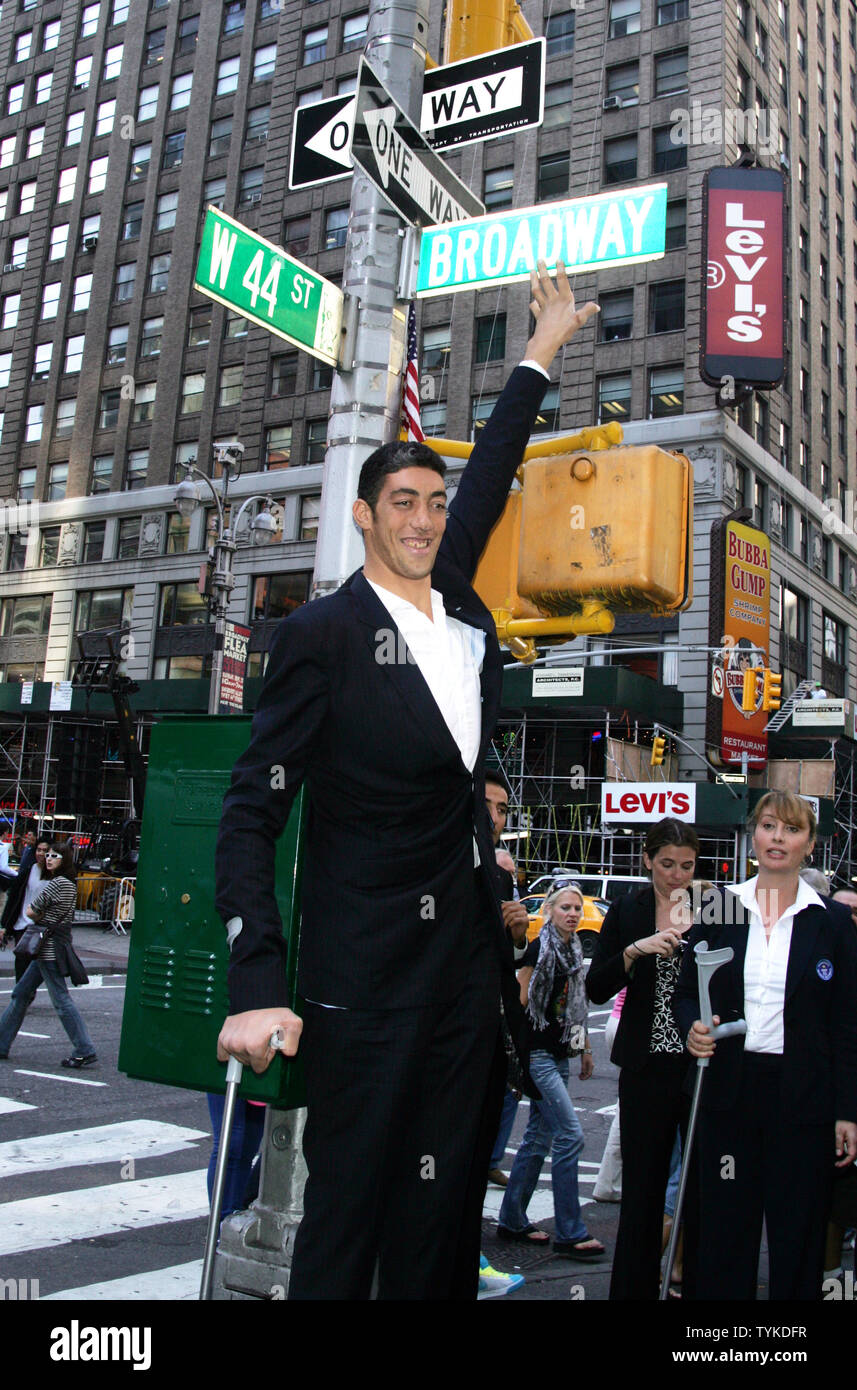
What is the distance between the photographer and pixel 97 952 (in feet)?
70.1

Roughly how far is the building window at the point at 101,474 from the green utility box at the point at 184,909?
148 feet

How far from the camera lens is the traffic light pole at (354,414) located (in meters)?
3.96

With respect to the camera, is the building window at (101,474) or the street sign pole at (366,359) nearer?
the street sign pole at (366,359)

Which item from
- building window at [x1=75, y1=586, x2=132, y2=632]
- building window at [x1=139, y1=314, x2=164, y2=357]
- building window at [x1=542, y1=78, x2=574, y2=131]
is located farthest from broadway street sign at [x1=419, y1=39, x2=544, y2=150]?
building window at [x1=139, y1=314, x2=164, y2=357]

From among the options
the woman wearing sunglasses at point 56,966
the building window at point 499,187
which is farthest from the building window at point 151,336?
the woman wearing sunglasses at point 56,966

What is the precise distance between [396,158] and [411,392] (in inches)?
35.1

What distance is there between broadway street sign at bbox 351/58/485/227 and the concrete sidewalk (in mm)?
11993

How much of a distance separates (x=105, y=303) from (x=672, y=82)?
23.8m

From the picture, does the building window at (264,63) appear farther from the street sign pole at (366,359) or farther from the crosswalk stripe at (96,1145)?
the street sign pole at (366,359)

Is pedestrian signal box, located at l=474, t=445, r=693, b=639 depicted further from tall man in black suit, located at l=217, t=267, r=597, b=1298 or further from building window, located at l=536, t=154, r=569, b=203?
building window, located at l=536, t=154, r=569, b=203

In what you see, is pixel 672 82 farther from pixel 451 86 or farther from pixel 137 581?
pixel 451 86

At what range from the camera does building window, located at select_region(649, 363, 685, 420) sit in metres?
34.8

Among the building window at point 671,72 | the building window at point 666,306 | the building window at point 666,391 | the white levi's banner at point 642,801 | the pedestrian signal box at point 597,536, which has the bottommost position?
the pedestrian signal box at point 597,536
